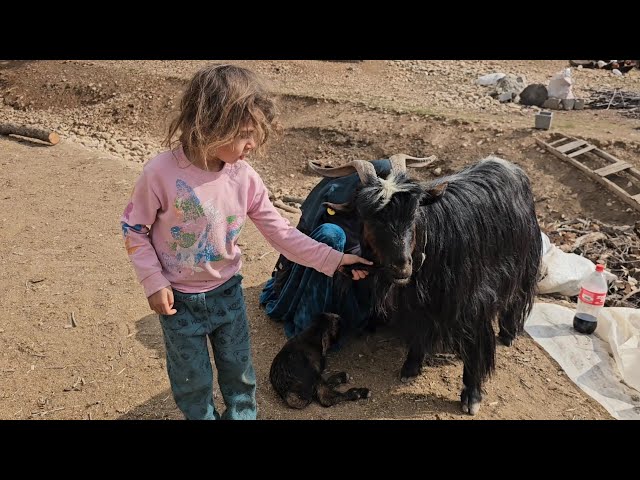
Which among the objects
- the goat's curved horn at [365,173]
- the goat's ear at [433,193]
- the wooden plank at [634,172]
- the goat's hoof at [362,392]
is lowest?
the goat's hoof at [362,392]

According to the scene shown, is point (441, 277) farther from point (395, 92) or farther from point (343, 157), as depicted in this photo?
point (395, 92)

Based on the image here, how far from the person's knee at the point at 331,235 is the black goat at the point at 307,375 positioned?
1.95ft

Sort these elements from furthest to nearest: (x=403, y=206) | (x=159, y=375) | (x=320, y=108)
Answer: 1. (x=320, y=108)
2. (x=159, y=375)
3. (x=403, y=206)

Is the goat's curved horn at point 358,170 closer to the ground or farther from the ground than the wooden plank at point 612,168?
farther from the ground

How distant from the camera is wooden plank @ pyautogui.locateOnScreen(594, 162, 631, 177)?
7.29 metres

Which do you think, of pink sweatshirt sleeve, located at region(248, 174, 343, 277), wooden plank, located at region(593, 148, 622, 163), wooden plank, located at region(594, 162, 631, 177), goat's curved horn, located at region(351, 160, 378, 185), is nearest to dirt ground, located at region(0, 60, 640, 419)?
wooden plank, located at region(594, 162, 631, 177)

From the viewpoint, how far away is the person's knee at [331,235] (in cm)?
412

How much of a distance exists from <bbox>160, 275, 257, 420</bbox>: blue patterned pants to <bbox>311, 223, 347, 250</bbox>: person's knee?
1.31 meters

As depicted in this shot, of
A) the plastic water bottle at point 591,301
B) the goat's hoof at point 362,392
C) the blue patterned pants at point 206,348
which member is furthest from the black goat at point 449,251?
the blue patterned pants at point 206,348

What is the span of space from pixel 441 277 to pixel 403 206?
743 mm

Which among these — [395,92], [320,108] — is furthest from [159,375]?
[395,92]

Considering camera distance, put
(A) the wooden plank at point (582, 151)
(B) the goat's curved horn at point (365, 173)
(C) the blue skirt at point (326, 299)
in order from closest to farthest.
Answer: (B) the goat's curved horn at point (365, 173), (C) the blue skirt at point (326, 299), (A) the wooden plank at point (582, 151)

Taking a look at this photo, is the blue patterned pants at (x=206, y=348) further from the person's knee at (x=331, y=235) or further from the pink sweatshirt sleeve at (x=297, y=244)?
the person's knee at (x=331, y=235)

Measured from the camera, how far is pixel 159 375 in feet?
13.2
